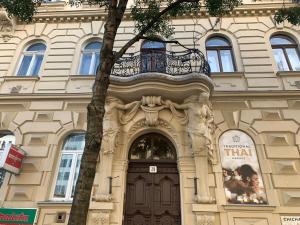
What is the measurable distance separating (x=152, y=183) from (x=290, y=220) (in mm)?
3511

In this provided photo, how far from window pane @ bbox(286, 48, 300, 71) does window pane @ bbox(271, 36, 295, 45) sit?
321mm

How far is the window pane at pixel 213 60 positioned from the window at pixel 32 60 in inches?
241

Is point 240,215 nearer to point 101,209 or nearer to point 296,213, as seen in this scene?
point 296,213

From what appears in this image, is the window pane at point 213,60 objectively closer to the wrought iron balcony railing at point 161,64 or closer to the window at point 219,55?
the window at point 219,55

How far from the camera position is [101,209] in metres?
6.60

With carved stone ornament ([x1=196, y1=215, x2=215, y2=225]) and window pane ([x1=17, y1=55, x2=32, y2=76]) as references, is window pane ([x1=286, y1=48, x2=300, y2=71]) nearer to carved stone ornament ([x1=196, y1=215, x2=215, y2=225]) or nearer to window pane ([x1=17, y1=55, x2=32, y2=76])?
carved stone ornament ([x1=196, y1=215, x2=215, y2=225])

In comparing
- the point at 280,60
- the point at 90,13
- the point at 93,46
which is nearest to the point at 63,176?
the point at 93,46

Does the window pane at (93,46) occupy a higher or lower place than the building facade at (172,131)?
higher

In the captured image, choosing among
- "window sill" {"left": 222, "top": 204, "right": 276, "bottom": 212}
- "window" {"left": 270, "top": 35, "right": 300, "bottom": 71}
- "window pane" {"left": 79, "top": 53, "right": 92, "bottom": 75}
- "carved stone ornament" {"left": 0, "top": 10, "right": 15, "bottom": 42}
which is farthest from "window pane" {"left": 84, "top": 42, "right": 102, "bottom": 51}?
"window sill" {"left": 222, "top": 204, "right": 276, "bottom": 212}

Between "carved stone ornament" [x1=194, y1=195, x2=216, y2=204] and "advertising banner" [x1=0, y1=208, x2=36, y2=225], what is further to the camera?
"advertising banner" [x1=0, y1=208, x2=36, y2=225]

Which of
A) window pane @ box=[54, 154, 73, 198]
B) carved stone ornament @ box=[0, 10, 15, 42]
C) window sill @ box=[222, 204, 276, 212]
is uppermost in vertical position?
carved stone ornament @ box=[0, 10, 15, 42]

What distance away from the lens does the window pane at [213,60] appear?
914 centimetres

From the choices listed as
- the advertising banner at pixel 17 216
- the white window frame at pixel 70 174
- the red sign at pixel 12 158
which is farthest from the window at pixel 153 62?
the advertising banner at pixel 17 216

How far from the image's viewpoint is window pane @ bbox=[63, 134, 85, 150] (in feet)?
26.2
